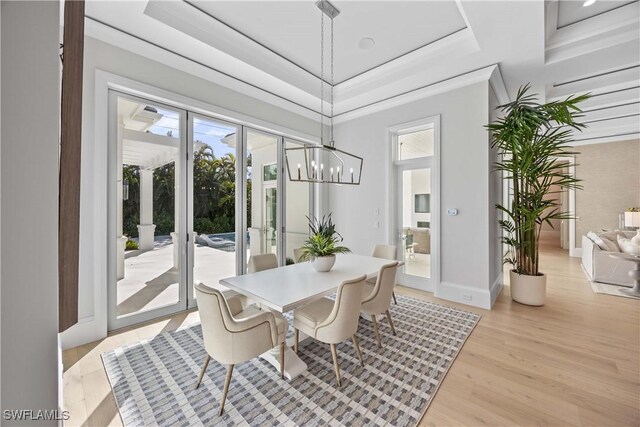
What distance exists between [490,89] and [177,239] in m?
4.64

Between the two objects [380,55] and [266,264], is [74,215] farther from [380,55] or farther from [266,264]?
[380,55]

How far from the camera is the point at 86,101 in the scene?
8.41 ft

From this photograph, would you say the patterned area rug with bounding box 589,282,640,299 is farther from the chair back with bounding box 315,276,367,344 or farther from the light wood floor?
the chair back with bounding box 315,276,367,344

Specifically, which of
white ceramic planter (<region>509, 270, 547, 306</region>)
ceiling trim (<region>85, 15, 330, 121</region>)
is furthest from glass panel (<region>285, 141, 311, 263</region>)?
white ceramic planter (<region>509, 270, 547, 306</region>)

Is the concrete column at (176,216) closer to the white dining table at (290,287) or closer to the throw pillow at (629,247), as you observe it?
the white dining table at (290,287)

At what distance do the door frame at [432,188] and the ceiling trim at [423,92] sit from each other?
14.5 inches

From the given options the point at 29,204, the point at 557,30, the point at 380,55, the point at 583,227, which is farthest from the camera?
the point at 583,227

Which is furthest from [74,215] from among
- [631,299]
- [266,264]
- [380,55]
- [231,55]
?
[631,299]

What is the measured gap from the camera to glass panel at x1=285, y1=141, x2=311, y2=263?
473cm

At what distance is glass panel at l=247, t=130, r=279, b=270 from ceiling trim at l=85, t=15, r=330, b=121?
59cm

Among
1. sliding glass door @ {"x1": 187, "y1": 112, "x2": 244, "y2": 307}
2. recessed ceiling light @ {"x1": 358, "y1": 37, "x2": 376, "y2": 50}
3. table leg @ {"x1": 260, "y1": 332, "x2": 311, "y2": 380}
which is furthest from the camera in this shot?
sliding glass door @ {"x1": 187, "y1": 112, "x2": 244, "y2": 307}

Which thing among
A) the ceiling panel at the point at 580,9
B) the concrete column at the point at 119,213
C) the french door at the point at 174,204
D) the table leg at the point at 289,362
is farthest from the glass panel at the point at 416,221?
the concrete column at the point at 119,213

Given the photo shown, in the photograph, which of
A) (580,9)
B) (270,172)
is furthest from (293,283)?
(580,9)

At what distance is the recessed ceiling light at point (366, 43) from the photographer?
3.18m
